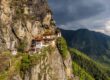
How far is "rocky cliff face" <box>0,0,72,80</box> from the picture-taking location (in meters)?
150

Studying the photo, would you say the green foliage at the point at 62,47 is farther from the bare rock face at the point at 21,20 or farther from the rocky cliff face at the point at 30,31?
the bare rock face at the point at 21,20

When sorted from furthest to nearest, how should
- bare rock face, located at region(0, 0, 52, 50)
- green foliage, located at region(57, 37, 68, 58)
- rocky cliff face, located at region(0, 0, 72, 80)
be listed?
green foliage, located at region(57, 37, 68, 58) → bare rock face, located at region(0, 0, 52, 50) → rocky cliff face, located at region(0, 0, 72, 80)

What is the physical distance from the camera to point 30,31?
171000 mm

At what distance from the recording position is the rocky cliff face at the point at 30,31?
150 metres

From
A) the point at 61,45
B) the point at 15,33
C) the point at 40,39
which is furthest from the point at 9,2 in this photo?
the point at 61,45

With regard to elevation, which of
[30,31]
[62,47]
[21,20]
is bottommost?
Result: [62,47]

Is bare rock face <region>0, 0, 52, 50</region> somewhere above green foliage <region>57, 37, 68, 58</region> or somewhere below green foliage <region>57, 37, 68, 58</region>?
above

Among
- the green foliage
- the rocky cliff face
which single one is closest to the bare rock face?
the rocky cliff face

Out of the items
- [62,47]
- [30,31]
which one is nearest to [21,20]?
[30,31]

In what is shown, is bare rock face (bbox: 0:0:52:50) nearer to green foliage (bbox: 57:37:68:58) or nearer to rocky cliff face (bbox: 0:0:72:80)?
rocky cliff face (bbox: 0:0:72:80)

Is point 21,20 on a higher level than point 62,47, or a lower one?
higher

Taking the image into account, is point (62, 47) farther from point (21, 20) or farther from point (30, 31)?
point (21, 20)

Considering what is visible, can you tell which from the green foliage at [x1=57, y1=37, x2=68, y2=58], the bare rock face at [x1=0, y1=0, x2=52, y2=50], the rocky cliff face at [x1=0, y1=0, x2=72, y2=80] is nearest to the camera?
the rocky cliff face at [x1=0, y1=0, x2=72, y2=80]

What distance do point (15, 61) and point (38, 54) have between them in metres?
15.8
